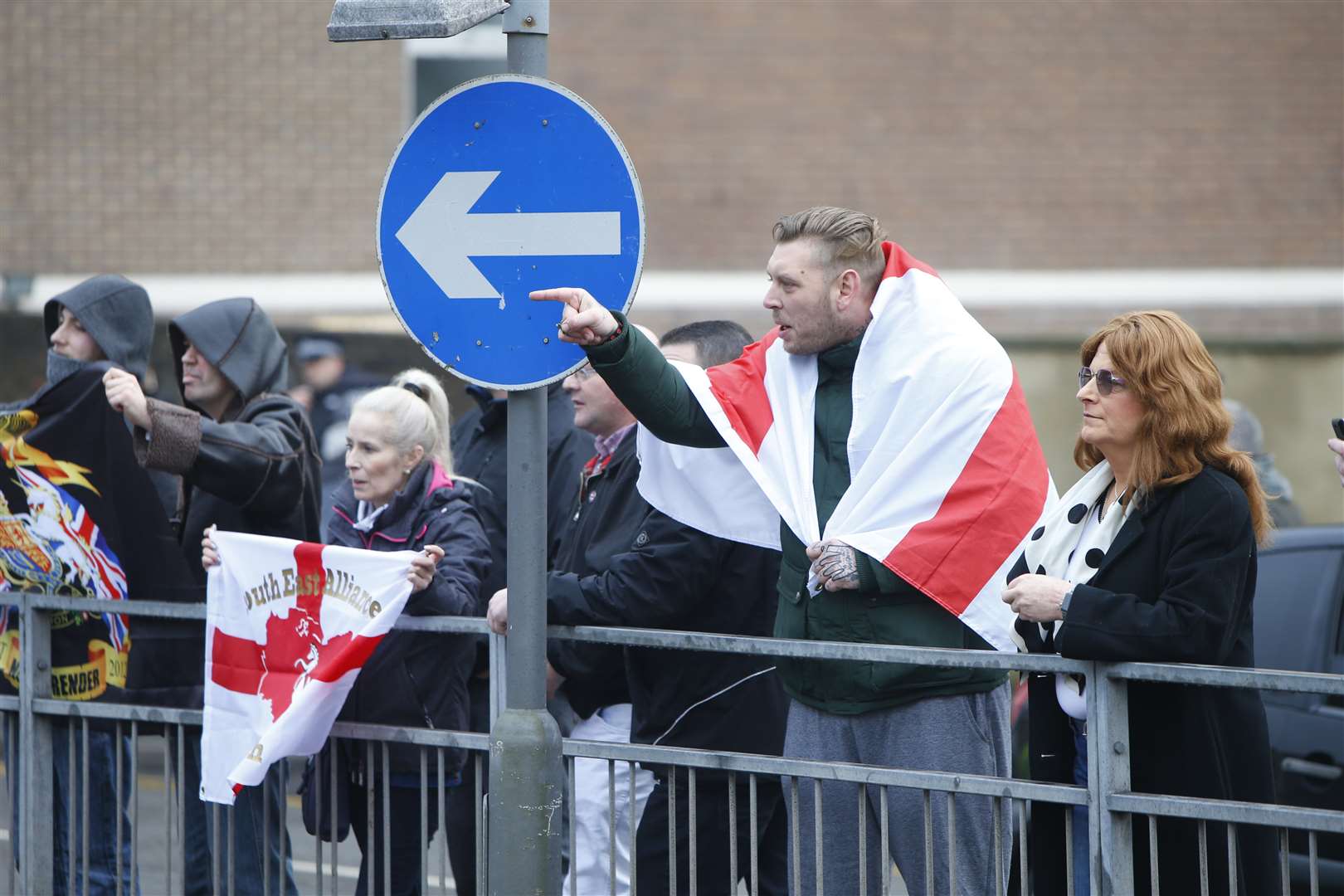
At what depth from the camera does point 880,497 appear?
3977mm

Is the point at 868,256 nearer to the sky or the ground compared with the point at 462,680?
nearer to the sky

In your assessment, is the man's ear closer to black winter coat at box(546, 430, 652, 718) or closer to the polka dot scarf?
the polka dot scarf

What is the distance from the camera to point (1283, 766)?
218 inches

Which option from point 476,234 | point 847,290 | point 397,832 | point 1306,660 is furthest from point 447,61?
point 476,234

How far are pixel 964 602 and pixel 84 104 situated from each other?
44.7ft

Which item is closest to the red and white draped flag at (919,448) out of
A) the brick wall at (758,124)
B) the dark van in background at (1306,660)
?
the dark van in background at (1306,660)

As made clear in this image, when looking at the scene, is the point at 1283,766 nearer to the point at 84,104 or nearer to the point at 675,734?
the point at 675,734

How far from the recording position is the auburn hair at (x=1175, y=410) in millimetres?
3605

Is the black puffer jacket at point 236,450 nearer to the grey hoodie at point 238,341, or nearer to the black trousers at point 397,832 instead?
the grey hoodie at point 238,341

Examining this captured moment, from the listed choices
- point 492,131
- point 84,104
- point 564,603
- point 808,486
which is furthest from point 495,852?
point 84,104

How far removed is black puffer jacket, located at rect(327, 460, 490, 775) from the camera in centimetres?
467

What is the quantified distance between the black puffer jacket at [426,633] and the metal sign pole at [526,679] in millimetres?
890

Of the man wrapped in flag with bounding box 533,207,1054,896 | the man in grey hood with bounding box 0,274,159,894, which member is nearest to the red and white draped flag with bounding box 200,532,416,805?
the man in grey hood with bounding box 0,274,159,894

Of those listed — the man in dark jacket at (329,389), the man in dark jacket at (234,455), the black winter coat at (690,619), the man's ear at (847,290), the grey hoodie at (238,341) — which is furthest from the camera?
the man in dark jacket at (329,389)
